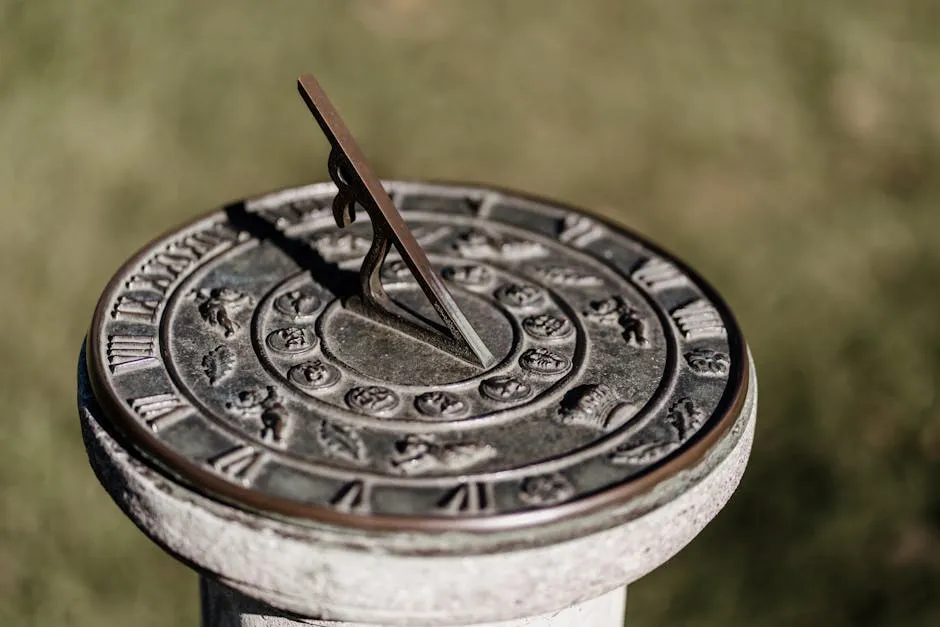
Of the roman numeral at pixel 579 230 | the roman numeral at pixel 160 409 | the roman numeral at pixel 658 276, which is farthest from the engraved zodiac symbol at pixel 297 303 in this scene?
the roman numeral at pixel 658 276

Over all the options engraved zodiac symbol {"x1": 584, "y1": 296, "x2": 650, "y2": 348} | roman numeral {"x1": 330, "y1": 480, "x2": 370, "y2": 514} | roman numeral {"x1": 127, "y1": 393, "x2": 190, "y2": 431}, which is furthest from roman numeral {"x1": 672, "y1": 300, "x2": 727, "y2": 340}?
roman numeral {"x1": 127, "y1": 393, "x2": 190, "y2": 431}

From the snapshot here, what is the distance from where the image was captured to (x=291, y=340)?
3.11m

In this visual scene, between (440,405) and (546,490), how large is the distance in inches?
17.2

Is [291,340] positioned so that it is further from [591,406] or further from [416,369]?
[591,406]

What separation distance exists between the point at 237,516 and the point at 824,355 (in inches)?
189

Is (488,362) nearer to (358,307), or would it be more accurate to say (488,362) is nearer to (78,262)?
(358,307)

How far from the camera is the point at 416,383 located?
2980mm

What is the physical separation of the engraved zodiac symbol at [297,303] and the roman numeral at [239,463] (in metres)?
0.71

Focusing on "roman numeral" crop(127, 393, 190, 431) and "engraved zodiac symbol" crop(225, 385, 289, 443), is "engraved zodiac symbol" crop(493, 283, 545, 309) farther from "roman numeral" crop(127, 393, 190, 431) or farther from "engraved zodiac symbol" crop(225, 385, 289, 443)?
"roman numeral" crop(127, 393, 190, 431)

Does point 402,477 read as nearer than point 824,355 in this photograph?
Yes

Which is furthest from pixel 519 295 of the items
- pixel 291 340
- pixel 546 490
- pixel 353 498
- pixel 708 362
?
pixel 353 498

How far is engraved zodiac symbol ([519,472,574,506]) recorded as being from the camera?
2527 millimetres

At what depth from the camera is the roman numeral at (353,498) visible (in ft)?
8.07

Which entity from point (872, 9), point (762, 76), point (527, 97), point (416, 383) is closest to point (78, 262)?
point (527, 97)
